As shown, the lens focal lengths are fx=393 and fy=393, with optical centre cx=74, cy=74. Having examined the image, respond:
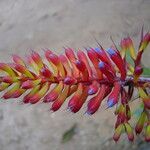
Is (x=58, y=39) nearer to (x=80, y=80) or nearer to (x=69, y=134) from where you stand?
(x=69, y=134)

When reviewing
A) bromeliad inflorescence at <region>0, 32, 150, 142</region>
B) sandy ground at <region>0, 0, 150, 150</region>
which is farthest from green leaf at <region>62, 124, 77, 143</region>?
bromeliad inflorescence at <region>0, 32, 150, 142</region>

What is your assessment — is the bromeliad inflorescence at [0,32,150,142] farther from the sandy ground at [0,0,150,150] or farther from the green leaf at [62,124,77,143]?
the green leaf at [62,124,77,143]

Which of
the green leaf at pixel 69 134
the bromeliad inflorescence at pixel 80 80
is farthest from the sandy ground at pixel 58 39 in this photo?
the bromeliad inflorescence at pixel 80 80

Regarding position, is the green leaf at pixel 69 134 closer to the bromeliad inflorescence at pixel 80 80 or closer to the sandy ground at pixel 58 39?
the sandy ground at pixel 58 39

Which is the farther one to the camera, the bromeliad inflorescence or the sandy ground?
the sandy ground

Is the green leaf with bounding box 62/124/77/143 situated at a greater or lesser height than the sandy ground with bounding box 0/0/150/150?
lesser
